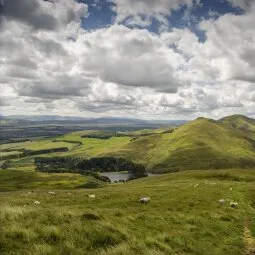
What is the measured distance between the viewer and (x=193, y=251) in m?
22.1

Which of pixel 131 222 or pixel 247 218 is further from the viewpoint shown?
pixel 247 218

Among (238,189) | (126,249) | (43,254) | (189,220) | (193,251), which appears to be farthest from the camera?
(238,189)

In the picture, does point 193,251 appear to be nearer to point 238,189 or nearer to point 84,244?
point 84,244

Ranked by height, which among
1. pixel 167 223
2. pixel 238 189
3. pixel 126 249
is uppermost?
pixel 126 249

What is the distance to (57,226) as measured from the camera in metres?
20.1

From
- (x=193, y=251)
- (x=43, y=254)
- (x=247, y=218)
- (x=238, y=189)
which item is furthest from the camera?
(x=238, y=189)

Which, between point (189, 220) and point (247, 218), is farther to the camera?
point (247, 218)

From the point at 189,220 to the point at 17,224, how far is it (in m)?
18.4

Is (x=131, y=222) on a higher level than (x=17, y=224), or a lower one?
lower

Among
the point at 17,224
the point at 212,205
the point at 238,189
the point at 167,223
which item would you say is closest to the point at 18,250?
the point at 17,224

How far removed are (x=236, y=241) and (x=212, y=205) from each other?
751 inches

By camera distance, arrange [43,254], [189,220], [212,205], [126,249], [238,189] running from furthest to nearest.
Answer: [238,189]
[212,205]
[189,220]
[126,249]
[43,254]

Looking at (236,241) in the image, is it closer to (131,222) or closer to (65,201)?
(131,222)

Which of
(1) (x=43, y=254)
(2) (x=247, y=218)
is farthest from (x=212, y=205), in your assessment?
(1) (x=43, y=254)
